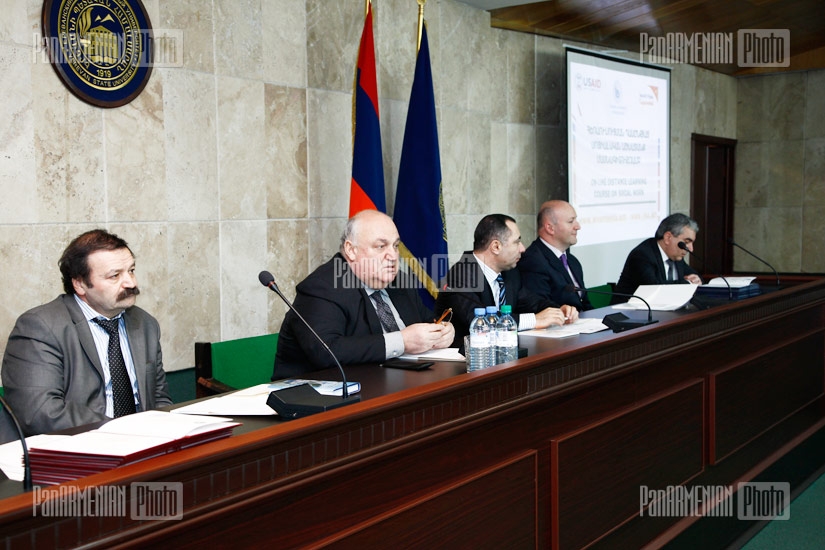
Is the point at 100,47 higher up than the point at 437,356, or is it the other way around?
Answer: the point at 100,47

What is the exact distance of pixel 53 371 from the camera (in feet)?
7.57

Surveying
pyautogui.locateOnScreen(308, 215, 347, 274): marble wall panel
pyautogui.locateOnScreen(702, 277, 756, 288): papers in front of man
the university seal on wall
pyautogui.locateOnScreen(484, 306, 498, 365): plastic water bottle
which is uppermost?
the university seal on wall

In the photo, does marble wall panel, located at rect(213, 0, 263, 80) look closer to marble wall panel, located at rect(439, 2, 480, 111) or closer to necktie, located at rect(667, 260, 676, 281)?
marble wall panel, located at rect(439, 2, 480, 111)

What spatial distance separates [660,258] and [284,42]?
249 cm

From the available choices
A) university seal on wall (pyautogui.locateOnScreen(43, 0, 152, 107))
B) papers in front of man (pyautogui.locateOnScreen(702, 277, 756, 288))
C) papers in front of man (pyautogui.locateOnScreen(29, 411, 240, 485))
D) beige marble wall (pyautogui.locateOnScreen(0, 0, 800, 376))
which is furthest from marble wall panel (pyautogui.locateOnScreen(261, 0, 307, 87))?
papers in front of man (pyautogui.locateOnScreen(29, 411, 240, 485))

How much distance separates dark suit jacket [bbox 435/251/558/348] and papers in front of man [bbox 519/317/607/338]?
0.16 m

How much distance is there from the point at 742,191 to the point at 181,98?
735cm

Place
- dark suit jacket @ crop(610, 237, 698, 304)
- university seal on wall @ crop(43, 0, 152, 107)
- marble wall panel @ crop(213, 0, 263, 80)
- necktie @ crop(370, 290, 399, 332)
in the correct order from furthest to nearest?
dark suit jacket @ crop(610, 237, 698, 304), marble wall panel @ crop(213, 0, 263, 80), university seal on wall @ crop(43, 0, 152, 107), necktie @ crop(370, 290, 399, 332)

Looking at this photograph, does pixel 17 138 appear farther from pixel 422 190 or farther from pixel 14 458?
pixel 422 190

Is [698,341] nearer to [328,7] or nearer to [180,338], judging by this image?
[180,338]

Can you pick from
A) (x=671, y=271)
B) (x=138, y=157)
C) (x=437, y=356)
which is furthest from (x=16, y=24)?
(x=671, y=271)

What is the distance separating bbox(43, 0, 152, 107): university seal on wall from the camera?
310cm

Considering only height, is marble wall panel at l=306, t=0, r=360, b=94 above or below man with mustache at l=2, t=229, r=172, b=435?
above

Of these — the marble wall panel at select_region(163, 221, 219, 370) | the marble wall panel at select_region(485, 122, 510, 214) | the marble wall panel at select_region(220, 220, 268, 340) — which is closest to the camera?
the marble wall panel at select_region(163, 221, 219, 370)
